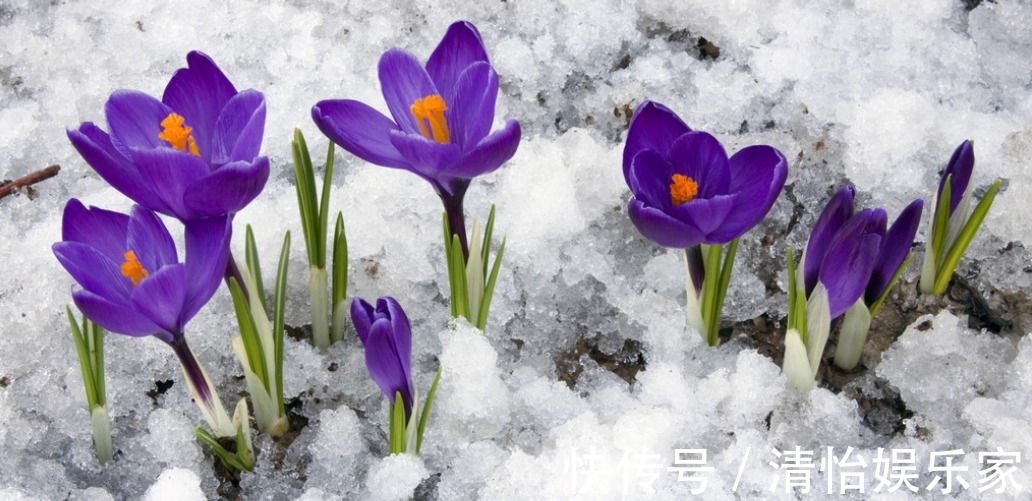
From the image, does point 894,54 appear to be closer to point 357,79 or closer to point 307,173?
point 357,79

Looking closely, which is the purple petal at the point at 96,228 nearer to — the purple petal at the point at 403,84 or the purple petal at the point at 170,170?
the purple petal at the point at 170,170

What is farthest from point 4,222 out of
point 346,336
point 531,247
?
point 531,247

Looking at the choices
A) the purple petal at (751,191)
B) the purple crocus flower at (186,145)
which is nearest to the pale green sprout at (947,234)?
the purple petal at (751,191)

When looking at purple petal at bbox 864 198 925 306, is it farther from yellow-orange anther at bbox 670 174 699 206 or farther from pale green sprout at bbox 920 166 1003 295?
yellow-orange anther at bbox 670 174 699 206

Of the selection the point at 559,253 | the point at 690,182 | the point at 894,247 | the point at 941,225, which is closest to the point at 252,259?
the point at 559,253

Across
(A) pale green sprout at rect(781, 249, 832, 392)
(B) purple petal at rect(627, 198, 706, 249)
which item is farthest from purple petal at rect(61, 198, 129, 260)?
(A) pale green sprout at rect(781, 249, 832, 392)
